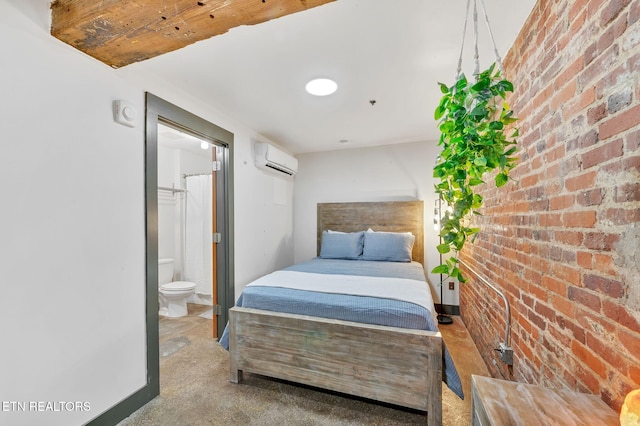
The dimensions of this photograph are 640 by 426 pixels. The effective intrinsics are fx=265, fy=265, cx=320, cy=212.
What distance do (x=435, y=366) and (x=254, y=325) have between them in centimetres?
118

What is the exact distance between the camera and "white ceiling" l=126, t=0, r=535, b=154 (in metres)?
1.36

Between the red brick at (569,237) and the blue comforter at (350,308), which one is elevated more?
the red brick at (569,237)

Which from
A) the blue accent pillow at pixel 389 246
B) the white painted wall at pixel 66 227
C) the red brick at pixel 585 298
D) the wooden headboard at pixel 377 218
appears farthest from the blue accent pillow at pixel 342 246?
the red brick at pixel 585 298

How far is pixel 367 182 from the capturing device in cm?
373

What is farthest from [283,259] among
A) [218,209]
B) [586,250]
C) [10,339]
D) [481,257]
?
[586,250]

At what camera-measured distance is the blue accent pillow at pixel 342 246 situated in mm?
3267

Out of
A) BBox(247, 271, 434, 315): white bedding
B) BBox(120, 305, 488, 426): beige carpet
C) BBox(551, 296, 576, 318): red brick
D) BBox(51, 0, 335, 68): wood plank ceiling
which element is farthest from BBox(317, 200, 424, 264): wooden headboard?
BBox(51, 0, 335, 68): wood plank ceiling

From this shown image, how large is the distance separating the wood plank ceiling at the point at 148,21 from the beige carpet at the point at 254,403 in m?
2.08

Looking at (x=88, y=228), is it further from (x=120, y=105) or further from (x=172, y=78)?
(x=172, y=78)

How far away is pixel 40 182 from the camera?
126cm

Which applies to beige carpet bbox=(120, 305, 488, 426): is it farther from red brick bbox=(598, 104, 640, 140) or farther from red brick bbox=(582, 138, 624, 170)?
red brick bbox=(598, 104, 640, 140)

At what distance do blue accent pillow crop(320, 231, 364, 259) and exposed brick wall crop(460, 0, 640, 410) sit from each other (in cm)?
180

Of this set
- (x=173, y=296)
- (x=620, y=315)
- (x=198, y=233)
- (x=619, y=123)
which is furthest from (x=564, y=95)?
(x=198, y=233)

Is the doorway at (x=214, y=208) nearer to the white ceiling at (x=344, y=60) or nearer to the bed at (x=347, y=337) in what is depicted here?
the white ceiling at (x=344, y=60)
